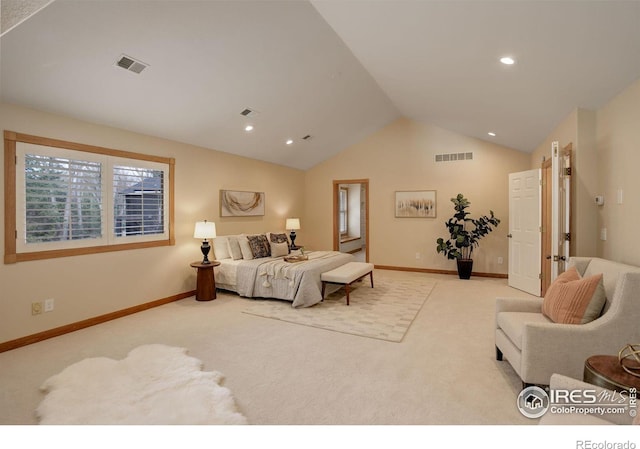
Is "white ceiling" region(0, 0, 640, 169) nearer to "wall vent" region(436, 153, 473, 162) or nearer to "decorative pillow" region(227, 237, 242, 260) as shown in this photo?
"wall vent" region(436, 153, 473, 162)

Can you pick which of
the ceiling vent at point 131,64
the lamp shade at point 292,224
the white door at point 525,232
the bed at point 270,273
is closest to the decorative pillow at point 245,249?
the bed at point 270,273

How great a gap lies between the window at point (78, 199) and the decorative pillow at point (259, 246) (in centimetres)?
129

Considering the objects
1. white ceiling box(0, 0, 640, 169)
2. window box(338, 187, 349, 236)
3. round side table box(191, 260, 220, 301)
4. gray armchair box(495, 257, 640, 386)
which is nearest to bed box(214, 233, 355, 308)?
round side table box(191, 260, 220, 301)

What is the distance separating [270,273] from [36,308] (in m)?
2.58

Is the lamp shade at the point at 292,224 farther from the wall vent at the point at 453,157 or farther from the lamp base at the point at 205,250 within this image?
the wall vent at the point at 453,157

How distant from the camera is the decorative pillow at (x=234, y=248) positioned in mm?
5270

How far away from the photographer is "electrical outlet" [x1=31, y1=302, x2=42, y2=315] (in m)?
3.26

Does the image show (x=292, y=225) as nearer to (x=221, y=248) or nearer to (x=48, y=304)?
(x=221, y=248)

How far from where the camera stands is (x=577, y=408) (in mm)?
1364

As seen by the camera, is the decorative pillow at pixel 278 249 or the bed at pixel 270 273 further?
the decorative pillow at pixel 278 249

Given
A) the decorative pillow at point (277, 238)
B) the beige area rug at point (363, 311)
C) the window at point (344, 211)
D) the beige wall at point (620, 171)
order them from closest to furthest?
1. the beige wall at point (620, 171)
2. the beige area rug at point (363, 311)
3. the decorative pillow at point (277, 238)
4. the window at point (344, 211)

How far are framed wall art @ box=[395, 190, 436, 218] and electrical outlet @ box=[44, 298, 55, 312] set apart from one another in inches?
235

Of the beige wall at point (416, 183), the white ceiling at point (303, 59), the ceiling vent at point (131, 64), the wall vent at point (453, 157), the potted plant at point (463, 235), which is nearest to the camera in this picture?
the white ceiling at point (303, 59)
